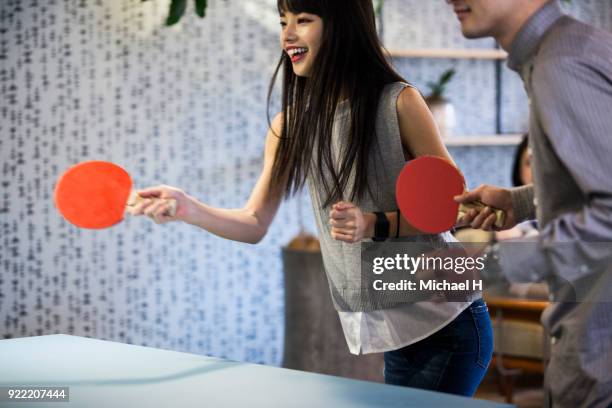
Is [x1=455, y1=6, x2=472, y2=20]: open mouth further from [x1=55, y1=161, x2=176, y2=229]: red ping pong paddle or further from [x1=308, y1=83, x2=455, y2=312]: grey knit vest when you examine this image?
[x1=55, y1=161, x2=176, y2=229]: red ping pong paddle

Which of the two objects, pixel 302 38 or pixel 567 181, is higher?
pixel 302 38

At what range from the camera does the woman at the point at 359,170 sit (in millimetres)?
1351

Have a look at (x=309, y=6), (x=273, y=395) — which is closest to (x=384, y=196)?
(x=309, y=6)

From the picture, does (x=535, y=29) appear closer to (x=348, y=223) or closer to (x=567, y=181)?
(x=567, y=181)

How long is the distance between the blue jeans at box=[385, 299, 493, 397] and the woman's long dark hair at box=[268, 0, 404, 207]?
0.26 metres

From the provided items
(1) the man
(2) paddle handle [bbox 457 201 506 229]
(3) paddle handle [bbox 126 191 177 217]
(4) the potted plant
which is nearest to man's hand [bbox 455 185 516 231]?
(2) paddle handle [bbox 457 201 506 229]

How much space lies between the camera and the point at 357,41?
1447 millimetres

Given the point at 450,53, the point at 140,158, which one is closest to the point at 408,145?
the point at 140,158

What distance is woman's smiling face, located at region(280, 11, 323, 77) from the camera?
57.1 inches

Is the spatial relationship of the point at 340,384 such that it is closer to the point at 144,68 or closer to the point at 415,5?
the point at 144,68

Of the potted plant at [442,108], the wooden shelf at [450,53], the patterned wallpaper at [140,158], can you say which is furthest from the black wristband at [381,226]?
the wooden shelf at [450,53]

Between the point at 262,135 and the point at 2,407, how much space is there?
314 cm

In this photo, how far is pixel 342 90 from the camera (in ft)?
4.71

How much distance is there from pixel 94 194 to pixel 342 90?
450 mm
